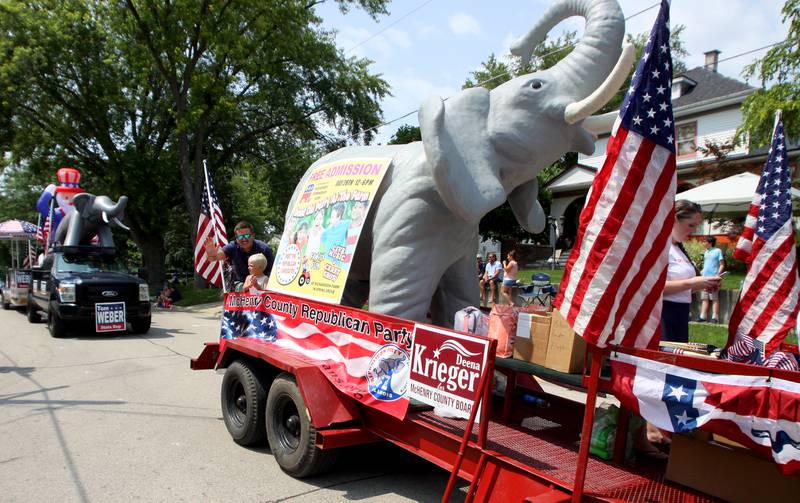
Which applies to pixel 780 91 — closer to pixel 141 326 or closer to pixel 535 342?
pixel 535 342

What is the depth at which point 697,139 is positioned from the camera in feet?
76.9

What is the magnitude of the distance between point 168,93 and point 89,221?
42.8ft

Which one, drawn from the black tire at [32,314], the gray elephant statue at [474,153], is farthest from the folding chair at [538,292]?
the black tire at [32,314]

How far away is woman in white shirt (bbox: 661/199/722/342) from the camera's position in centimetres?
372

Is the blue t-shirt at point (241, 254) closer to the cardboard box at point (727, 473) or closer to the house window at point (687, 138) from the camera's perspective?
the cardboard box at point (727, 473)

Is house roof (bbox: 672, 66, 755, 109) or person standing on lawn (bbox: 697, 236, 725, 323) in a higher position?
house roof (bbox: 672, 66, 755, 109)

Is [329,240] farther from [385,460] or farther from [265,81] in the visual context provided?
[265,81]

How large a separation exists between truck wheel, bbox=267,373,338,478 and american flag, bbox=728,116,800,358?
115 inches

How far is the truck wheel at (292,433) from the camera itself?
3.76 metres

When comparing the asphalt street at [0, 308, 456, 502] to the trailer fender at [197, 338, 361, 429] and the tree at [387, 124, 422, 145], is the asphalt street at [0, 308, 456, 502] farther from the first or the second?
the tree at [387, 124, 422, 145]

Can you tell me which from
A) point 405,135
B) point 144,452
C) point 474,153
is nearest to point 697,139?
point 405,135

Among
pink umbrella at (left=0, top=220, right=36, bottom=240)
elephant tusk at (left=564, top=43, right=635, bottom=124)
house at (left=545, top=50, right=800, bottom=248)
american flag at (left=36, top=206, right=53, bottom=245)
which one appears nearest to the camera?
elephant tusk at (left=564, top=43, right=635, bottom=124)

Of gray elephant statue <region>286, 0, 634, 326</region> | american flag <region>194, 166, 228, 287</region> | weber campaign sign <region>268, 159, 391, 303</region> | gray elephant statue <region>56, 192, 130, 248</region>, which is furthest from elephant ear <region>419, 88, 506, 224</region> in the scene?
gray elephant statue <region>56, 192, 130, 248</region>

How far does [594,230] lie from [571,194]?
85.8 feet
